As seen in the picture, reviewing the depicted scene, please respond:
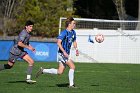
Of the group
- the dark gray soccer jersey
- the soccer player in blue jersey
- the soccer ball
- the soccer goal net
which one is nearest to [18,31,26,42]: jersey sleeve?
the dark gray soccer jersey

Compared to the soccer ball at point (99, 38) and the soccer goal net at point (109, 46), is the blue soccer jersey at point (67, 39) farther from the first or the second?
the soccer ball at point (99, 38)

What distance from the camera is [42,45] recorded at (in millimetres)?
31281

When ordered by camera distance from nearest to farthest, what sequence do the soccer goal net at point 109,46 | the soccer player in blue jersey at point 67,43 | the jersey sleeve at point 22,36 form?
the soccer player in blue jersey at point 67,43
the jersey sleeve at point 22,36
the soccer goal net at point 109,46

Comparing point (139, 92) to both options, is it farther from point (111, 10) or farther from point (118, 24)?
point (111, 10)

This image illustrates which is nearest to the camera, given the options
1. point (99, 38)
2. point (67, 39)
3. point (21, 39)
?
point (67, 39)

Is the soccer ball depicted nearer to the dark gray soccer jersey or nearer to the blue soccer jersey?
the dark gray soccer jersey

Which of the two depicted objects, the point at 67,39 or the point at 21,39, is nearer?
the point at 67,39

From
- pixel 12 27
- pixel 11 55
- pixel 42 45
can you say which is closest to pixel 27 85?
pixel 11 55

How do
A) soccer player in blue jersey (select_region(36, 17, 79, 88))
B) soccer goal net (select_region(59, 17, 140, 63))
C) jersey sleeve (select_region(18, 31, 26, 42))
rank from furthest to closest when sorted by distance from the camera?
1. soccer goal net (select_region(59, 17, 140, 63))
2. jersey sleeve (select_region(18, 31, 26, 42))
3. soccer player in blue jersey (select_region(36, 17, 79, 88))

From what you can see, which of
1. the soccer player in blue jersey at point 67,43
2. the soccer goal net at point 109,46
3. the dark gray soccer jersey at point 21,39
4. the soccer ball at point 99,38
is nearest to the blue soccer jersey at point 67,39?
the soccer player in blue jersey at point 67,43

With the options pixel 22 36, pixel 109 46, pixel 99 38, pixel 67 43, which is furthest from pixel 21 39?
pixel 109 46

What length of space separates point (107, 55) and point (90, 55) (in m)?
1.09

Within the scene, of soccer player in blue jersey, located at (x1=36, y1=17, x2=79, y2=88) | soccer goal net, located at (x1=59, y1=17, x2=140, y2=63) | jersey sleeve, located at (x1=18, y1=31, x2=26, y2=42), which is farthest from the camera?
soccer goal net, located at (x1=59, y1=17, x2=140, y2=63)

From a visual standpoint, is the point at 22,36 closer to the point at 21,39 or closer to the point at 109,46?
the point at 21,39
